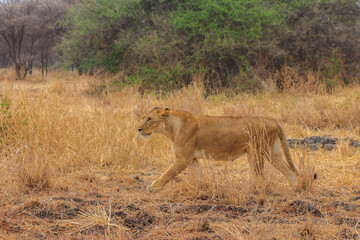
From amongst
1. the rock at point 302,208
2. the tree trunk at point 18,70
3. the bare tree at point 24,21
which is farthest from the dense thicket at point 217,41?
the rock at point 302,208

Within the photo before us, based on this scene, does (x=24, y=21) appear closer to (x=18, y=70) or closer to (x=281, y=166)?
(x=18, y=70)

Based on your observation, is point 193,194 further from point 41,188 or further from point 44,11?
point 44,11

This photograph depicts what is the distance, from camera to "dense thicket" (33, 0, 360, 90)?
13.5 meters

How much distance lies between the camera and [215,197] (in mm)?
4234

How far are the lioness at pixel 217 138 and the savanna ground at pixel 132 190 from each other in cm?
14

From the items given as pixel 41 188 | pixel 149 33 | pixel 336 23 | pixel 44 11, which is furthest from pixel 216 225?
pixel 44 11

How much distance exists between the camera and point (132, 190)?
188 inches

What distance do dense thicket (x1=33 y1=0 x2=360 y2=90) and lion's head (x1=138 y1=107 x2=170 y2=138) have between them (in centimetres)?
851

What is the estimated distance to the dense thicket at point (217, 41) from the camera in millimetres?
13500

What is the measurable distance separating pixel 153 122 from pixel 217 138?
0.67m

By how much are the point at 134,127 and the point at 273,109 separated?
4308mm

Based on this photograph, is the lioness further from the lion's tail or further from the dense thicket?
the dense thicket

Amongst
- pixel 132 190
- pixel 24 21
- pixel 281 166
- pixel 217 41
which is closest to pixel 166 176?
pixel 132 190

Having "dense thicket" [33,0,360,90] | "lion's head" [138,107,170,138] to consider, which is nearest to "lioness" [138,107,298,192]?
"lion's head" [138,107,170,138]
